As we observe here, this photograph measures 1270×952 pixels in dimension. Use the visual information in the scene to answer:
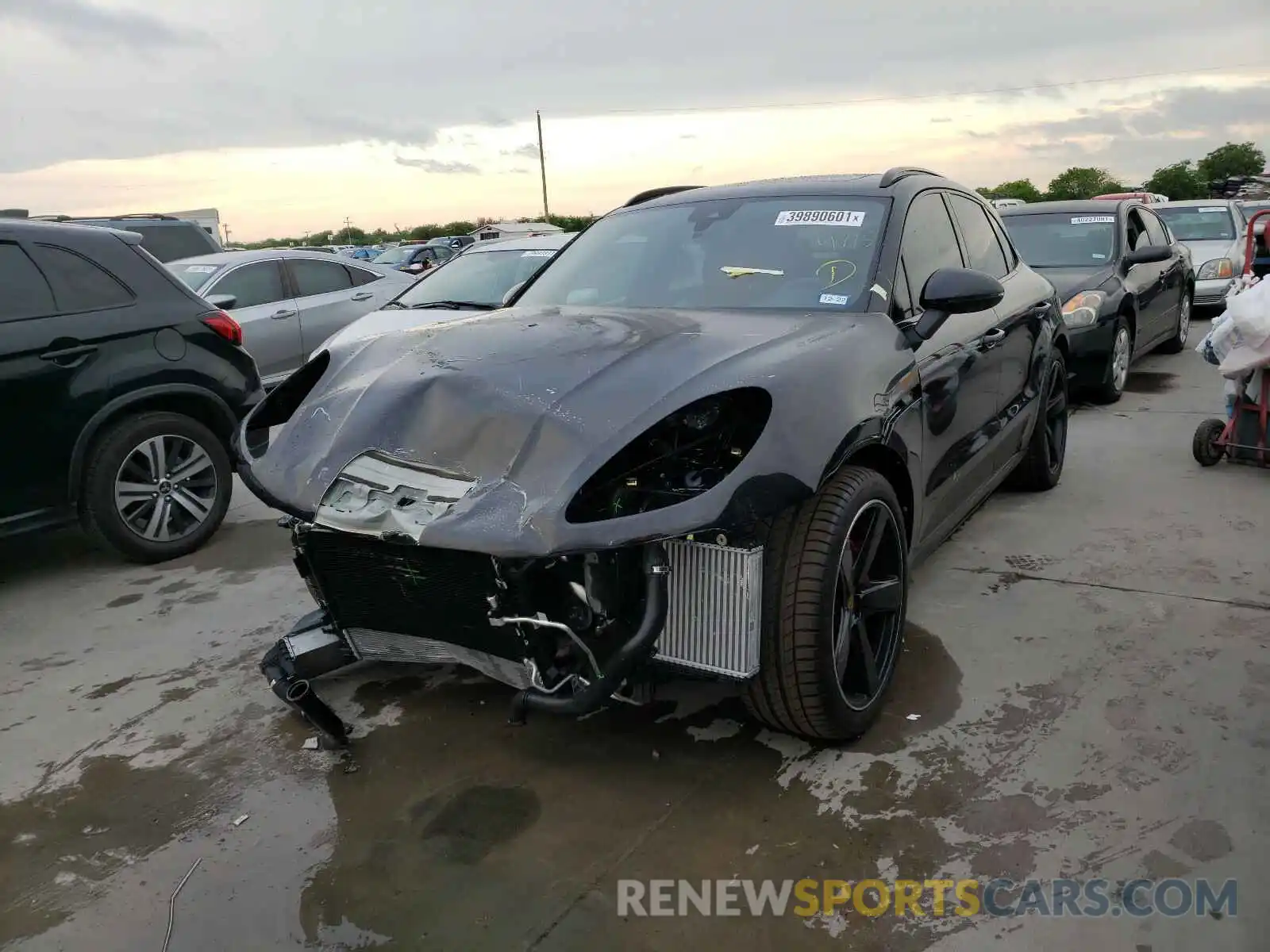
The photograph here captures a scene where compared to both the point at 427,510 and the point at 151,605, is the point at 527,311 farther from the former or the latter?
the point at 151,605

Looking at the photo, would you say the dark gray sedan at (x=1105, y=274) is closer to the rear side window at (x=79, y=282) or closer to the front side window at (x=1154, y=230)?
the front side window at (x=1154, y=230)

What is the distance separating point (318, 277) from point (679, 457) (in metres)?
7.65

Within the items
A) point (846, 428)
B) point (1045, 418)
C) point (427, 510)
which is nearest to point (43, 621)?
point (427, 510)

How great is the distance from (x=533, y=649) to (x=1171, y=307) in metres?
9.43

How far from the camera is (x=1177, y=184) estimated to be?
149 ft

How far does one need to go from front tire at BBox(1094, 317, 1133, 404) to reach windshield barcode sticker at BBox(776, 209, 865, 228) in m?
5.08

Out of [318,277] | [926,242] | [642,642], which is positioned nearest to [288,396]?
[642,642]

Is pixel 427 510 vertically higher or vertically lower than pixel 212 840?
higher

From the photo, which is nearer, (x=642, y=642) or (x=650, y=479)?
(x=642, y=642)

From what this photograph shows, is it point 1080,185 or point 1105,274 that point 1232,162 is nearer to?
point 1080,185

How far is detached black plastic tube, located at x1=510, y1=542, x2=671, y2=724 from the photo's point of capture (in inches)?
97.7

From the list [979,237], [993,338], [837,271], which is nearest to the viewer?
[837,271]

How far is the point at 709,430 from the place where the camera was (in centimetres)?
273

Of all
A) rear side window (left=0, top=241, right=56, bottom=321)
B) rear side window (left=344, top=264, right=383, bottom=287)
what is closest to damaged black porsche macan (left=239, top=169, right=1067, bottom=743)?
rear side window (left=0, top=241, right=56, bottom=321)
